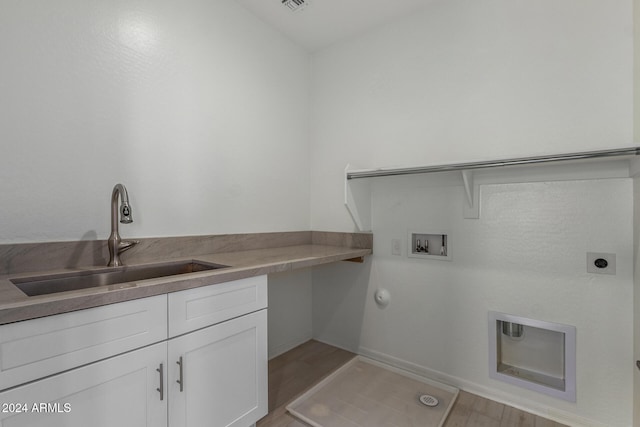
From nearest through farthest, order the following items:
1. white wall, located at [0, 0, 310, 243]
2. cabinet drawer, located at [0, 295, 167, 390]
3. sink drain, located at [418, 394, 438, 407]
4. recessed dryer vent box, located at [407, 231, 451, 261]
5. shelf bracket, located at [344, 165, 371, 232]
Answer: cabinet drawer, located at [0, 295, 167, 390]
white wall, located at [0, 0, 310, 243]
sink drain, located at [418, 394, 438, 407]
recessed dryer vent box, located at [407, 231, 451, 261]
shelf bracket, located at [344, 165, 371, 232]

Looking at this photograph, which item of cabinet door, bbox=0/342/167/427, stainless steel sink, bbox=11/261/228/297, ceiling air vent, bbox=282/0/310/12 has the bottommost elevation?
cabinet door, bbox=0/342/167/427

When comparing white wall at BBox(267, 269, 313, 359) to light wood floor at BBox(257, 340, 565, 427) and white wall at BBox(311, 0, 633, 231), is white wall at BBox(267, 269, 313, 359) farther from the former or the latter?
white wall at BBox(311, 0, 633, 231)

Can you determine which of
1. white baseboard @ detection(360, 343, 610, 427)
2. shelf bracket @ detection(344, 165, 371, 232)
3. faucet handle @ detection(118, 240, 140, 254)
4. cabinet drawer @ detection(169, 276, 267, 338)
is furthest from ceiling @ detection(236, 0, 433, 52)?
white baseboard @ detection(360, 343, 610, 427)

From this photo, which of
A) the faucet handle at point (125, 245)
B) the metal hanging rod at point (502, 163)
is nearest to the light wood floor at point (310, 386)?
the faucet handle at point (125, 245)

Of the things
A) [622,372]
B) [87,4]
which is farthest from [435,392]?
[87,4]

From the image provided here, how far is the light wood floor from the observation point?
1.56m

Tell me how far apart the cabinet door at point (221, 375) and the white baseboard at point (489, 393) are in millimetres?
1052

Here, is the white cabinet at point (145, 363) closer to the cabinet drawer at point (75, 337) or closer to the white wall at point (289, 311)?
the cabinet drawer at point (75, 337)

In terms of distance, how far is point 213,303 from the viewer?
1.24 m

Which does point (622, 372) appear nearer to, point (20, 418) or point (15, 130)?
point (20, 418)

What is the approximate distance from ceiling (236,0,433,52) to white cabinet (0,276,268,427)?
1.84 metres

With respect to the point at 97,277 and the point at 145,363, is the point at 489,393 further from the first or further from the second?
the point at 97,277

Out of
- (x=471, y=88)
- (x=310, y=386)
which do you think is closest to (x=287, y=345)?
(x=310, y=386)

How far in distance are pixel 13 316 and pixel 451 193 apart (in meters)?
2.02
